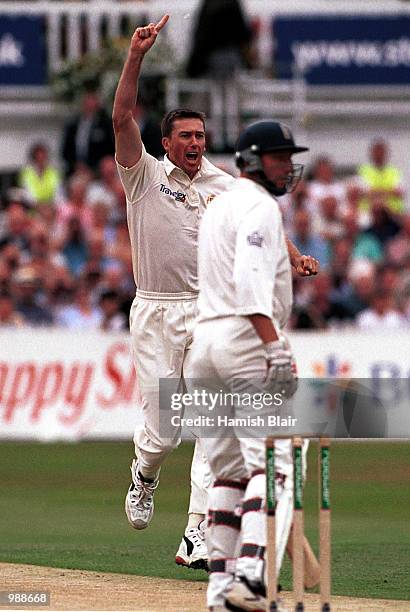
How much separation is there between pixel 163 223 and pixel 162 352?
→ 30.5 inches

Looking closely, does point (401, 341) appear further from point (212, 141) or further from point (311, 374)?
point (212, 141)

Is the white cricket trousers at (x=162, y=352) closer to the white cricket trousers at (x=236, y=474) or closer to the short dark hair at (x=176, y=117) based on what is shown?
the short dark hair at (x=176, y=117)

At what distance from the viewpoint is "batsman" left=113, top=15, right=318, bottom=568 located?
10211 millimetres

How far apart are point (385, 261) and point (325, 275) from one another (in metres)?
1.34

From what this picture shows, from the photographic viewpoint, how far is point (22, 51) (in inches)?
971

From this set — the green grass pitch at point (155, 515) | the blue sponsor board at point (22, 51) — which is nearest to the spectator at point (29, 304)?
the green grass pitch at point (155, 515)

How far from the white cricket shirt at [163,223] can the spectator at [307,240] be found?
9.91 meters

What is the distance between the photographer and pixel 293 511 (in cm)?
775

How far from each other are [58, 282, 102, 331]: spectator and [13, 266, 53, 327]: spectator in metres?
0.16

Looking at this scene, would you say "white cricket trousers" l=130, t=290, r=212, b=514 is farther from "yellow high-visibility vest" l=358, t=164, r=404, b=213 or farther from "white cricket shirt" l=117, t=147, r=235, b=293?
"yellow high-visibility vest" l=358, t=164, r=404, b=213

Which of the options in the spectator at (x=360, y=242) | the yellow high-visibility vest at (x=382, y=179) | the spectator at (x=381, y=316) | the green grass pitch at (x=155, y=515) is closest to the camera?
the green grass pitch at (x=155, y=515)

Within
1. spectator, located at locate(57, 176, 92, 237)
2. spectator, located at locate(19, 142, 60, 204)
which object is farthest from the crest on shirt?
spectator, located at locate(19, 142, 60, 204)

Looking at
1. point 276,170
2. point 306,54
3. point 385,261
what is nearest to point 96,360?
point 385,261

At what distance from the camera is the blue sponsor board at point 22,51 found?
24625 mm
